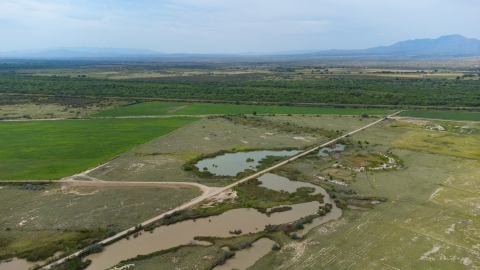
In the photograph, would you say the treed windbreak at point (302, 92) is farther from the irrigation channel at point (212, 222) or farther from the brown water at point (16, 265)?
the brown water at point (16, 265)

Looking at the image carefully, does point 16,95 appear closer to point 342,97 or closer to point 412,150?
point 342,97

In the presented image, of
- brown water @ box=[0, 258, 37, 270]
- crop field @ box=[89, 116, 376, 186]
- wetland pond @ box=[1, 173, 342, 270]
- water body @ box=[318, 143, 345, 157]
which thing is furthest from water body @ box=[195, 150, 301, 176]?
brown water @ box=[0, 258, 37, 270]

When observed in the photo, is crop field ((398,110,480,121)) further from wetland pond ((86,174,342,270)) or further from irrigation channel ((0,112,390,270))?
wetland pond ((86,174,342,270))

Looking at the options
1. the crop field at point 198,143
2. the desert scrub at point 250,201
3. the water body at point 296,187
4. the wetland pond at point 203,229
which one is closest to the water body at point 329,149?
the crop field at point 198,143

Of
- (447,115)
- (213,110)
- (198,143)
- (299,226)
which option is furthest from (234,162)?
(447,115)

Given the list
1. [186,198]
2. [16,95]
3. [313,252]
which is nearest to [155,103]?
[16,95]
